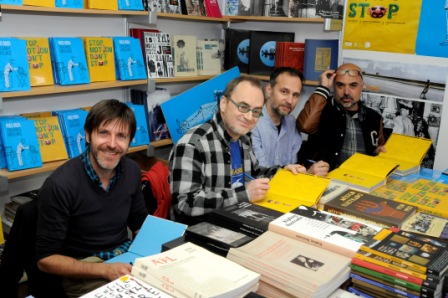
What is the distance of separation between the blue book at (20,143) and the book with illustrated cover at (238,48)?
6.69 ft

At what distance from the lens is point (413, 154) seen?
2.62m

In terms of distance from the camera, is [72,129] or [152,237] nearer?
[152,237]

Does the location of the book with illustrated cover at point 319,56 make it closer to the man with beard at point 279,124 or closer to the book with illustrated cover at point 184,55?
the man with beard at point 279,124

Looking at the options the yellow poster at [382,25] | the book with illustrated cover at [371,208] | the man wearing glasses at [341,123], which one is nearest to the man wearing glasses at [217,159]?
the book with illustrated cover at [371,208]

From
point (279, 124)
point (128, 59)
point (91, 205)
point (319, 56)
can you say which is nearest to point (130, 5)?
point (128, 59)

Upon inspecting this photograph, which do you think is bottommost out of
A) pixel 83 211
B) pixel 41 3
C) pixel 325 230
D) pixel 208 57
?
pixel 83 211

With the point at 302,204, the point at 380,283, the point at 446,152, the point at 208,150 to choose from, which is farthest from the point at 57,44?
the point at 446,152

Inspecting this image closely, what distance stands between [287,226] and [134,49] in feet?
7.50

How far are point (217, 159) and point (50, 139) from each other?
128cm

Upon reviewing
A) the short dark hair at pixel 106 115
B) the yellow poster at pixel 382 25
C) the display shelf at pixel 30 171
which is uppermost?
the yellow poster at pixel 382 25

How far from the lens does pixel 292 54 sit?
3848 millimetres

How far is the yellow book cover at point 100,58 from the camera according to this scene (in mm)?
3053

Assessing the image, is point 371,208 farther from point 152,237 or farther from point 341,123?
point 341,123

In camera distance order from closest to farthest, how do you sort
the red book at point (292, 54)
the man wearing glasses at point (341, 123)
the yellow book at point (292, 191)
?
the yellow book at point (292, 191)
the man wearing glasses at point (341, 123)
the red book at point (292, 54)
